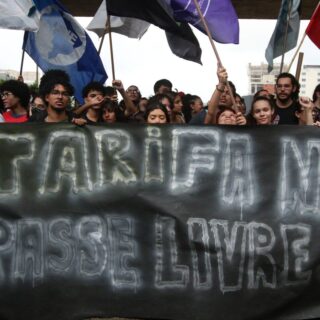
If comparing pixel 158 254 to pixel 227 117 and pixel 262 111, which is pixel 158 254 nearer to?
pixel 227 117

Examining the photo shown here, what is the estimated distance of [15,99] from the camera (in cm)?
523

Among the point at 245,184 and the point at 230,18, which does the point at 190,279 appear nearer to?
the point at 245,184

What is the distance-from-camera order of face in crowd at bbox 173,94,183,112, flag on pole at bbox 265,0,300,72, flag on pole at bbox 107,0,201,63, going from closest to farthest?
flag on pole at bbox 107,0,201,63, face in crowd at bbox 173,94,183,112, flag on pole at bbox 265,0,300,72

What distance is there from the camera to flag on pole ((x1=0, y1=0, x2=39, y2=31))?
4.68 metres

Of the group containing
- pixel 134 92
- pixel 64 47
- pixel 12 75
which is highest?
pixel 12 75

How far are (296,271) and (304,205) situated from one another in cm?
41

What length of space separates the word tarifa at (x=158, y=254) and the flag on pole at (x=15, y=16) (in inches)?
60.5

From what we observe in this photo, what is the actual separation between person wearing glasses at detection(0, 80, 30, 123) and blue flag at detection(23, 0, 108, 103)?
32cm

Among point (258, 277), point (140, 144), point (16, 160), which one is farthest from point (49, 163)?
point (258, 277)

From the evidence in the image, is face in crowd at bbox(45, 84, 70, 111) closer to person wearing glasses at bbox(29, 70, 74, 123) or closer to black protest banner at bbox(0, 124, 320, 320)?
person wearing glasses at bbox(29, 70, 74, 123)

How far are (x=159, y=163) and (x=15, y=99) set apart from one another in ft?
5.70

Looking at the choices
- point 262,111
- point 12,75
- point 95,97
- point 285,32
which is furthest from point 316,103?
point 12,75

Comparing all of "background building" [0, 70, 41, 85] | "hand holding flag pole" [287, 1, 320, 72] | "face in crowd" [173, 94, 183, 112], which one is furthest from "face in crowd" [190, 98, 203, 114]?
"background building" [0, 70, 41, 85]

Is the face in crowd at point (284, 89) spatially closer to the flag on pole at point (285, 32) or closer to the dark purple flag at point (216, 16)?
the dark purple flag at point (216, 16)
